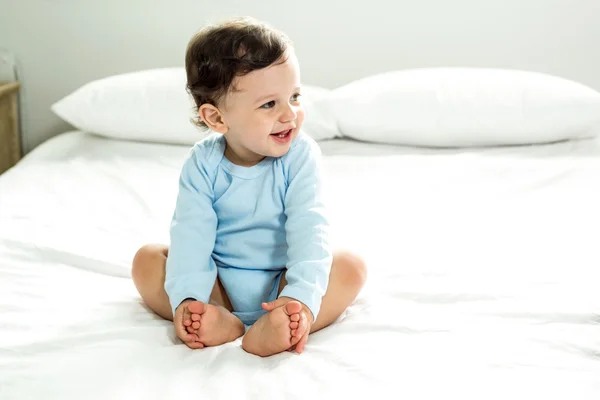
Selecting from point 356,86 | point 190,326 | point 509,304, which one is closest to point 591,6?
point 356,86

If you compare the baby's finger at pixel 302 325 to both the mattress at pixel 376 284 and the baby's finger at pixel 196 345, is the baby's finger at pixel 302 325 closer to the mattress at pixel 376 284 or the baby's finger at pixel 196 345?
the mattress at pixel 376 284

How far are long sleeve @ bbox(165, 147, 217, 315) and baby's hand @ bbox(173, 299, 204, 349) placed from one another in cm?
2

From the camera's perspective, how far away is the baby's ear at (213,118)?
1127 millimetres

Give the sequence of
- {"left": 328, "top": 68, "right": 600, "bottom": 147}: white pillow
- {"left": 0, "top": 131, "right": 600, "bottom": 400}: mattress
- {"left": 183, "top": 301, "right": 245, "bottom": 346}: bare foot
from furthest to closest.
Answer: {"left": 328, "top": 68, "right": 600, "bottom": 147}: white pillow, {"left": 183, "top": 301, "right": 245, "bottom": 346}: bare foot, {"left": 0, "top": 131, "right": 600, "bottom": 400}: mattress

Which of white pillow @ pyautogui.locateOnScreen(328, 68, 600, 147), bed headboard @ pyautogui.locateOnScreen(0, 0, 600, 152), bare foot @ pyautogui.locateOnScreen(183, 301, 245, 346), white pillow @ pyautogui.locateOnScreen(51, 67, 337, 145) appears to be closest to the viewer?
bare foot @ pyautogui.locateOnScreen(183, 301, 245, 346)

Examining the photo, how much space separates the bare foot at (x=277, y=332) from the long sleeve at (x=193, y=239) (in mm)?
126

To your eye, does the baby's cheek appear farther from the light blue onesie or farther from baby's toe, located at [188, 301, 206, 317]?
baby's toe, located at [188, 301, 206, 317]

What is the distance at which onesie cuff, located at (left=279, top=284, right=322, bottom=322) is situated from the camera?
1005 mm

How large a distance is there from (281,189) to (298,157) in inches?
2.3

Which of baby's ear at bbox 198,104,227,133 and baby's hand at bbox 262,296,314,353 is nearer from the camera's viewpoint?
baby's hand at bbox 262,296,314,353

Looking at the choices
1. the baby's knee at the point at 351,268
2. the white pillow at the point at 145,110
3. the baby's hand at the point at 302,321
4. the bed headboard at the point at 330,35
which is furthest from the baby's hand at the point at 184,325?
the bed headboard at the point at 330,35

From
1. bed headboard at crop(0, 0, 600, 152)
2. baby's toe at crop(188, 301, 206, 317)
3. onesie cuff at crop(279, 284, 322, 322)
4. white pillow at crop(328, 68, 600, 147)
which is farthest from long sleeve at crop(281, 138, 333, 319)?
bed headboard at crop(0, 0, 600, 152)

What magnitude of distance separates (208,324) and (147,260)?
0.63ft

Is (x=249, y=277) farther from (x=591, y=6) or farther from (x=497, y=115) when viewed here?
(x=591, y=6)
